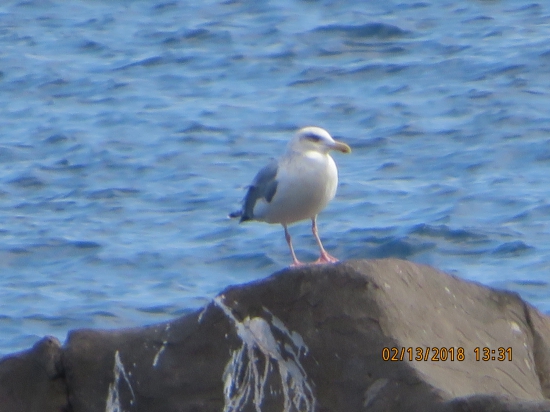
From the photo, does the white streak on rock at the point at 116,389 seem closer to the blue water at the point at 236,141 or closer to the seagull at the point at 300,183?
the seagull at the point at 300,183

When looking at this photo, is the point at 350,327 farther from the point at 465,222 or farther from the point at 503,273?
the point at 465,222

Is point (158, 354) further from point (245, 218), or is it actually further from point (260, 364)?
point (245, 218)

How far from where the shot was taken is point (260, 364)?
5266mm

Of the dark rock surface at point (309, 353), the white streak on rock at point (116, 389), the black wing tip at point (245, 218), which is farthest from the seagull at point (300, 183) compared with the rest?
the white streak on rock at point (116, 389)

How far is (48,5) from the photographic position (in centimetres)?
1762

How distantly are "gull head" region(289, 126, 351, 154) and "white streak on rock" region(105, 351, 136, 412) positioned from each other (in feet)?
6.52

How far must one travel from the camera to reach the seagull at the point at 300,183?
257 inches

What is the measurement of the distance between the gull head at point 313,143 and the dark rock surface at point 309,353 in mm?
1521

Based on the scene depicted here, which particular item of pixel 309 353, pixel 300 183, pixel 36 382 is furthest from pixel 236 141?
pixel 309 353

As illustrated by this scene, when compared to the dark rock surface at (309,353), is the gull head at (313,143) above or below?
above

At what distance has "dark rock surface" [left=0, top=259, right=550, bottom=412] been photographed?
5047 millimetres

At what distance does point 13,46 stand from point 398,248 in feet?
27.7

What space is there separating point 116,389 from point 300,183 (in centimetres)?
178

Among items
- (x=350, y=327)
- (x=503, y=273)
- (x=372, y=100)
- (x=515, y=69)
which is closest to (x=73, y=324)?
(x=503, y=273)
